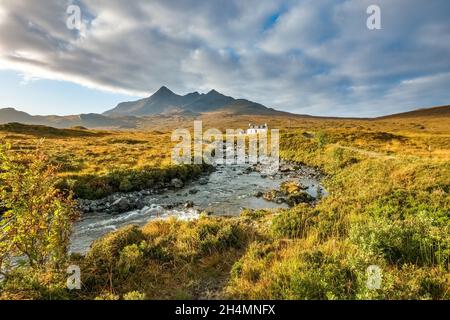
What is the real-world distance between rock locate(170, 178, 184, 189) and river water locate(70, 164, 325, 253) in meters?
0.61

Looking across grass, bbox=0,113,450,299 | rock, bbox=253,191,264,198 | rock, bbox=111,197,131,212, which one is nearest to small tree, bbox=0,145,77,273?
grass, bbox=0,113,450,299

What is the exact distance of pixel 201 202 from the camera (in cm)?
2147

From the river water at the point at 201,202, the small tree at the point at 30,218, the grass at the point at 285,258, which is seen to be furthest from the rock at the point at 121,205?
the small tree at the point at 30,218

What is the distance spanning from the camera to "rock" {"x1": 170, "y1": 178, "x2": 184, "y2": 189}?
26.0 metres

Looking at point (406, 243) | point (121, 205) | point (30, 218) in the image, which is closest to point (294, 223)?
point (406, 243)

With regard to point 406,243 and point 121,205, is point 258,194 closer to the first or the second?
point 121,205

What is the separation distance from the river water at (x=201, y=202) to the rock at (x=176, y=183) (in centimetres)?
61

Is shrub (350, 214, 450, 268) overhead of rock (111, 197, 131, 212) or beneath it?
overhead

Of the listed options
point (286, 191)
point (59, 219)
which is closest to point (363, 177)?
point (286, 191)

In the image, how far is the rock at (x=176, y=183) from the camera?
26047 mm

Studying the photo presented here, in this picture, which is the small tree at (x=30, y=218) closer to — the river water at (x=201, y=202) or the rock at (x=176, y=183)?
the river water at (x=201, y=202)

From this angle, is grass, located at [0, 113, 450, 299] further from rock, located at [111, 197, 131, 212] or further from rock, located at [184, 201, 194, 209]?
rock, located at [111, 197, 131, 212]

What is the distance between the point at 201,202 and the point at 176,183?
587 cm

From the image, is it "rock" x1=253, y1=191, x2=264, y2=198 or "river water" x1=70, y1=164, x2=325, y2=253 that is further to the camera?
"rock" x1=253, y1=191, x2=264, y2=198
